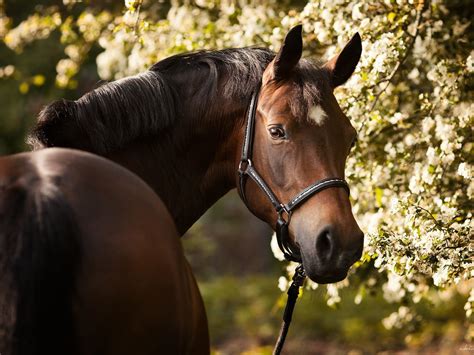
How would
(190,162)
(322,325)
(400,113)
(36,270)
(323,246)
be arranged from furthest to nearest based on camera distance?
(322,325), (400,113), (190,162), (323,246), (36,270)

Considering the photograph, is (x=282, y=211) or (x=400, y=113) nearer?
(x=282, y=211)

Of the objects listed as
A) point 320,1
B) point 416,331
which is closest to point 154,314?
point 320,1

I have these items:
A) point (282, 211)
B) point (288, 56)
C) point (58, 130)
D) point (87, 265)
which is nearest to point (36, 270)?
point (87, 265)

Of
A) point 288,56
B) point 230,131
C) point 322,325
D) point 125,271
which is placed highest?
point 288,56

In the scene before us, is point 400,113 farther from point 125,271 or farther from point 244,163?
point 125,271

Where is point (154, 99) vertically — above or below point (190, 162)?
above

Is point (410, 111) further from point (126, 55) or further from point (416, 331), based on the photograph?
point (126, 55)

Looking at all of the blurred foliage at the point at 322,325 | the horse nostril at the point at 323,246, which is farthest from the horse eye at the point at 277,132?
the blurred foliage at the point at 322,325

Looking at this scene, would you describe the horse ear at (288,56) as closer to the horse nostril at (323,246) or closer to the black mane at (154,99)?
the black mane at (154,99)

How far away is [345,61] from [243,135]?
595 mm

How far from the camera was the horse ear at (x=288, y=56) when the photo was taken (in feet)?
9.40

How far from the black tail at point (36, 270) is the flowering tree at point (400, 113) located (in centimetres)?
200

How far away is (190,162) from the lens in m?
3.07

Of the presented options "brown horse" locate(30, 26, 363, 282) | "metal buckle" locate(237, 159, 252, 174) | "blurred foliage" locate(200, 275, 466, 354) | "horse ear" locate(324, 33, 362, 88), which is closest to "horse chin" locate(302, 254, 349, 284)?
"brown horse" locate(30, 26, 363, 282)
